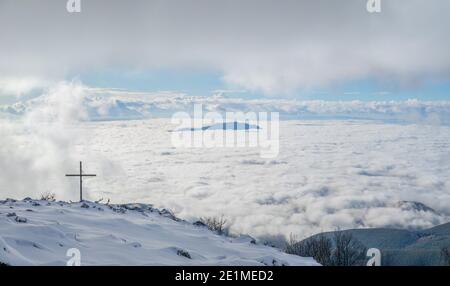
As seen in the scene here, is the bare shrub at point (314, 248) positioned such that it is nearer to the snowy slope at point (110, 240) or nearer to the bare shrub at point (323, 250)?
the bare shrub at point (323, 250)

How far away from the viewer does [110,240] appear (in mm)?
11195

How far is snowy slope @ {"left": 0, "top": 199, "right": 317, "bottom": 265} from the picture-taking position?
966cm

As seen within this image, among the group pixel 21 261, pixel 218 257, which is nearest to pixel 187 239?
pixel 218 257

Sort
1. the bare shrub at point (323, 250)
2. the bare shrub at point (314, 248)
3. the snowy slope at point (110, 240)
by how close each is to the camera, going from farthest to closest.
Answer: the bare shrub at point (323, 250), the bare shrub at point (314, 248), the snowy slope at point (110, 240)

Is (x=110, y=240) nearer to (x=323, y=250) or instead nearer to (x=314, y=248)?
(x=323, y=250)

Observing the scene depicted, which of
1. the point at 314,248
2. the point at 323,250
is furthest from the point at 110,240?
the point at 314,248

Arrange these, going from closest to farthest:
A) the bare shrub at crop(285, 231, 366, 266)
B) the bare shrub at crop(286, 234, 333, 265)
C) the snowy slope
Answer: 1. the snowy slope
2. the bare shrub at crop(286, 234, 333, 265)
3. the bare shrub at crop(285, 231, 366, 266)

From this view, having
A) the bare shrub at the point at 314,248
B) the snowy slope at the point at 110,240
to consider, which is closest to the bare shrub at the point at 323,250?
the bare shrub at the point at 314,248

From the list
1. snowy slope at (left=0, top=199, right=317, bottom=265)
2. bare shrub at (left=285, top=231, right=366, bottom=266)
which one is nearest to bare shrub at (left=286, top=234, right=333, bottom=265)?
bare shrub at (left=285, top=231, right=366, bottom=266)

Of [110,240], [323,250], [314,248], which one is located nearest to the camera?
[110,240]

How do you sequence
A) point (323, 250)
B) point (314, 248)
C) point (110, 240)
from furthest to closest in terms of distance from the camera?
point (314, 248)
point (323, 250)
point (110, 240)

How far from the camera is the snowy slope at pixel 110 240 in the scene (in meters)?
9.66

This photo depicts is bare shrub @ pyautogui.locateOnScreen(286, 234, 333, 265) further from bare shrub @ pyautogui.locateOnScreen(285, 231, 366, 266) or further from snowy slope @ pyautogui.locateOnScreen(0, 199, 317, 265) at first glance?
snowy slope @ pyautogui.locateOnScreen(0, 199, 317, 265)
